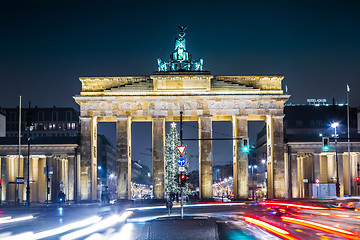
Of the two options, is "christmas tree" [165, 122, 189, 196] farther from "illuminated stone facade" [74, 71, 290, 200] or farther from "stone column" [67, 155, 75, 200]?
"stone column" [67, 155, 75, 200]

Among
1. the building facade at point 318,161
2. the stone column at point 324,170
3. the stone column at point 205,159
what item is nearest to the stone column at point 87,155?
the stone column at point 205,159

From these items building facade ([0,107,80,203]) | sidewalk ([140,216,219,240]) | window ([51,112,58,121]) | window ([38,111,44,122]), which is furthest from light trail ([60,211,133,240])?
window ([38,111,44,122])

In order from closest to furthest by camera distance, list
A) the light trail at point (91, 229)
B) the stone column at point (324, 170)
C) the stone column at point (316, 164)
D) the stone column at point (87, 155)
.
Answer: the light trail at point (91, 229)
the stone column at point (87, 155)
the stone column at point (316, 164)
the stone column at point (324, 170)

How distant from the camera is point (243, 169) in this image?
70500 mm

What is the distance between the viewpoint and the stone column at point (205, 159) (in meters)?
70.6

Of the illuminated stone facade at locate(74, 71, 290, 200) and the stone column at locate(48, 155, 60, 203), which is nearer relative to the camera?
the illuminated stone facade at locate(74, 71, 290, 200)

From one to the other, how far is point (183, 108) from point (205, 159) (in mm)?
7166

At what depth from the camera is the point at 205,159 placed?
71.1m

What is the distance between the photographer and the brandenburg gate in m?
70.9

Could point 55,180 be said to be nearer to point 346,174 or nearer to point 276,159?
point 276,159

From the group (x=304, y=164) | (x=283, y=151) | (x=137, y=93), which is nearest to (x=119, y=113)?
(x=137, y=93)

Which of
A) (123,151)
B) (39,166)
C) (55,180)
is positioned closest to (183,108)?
(123,151)

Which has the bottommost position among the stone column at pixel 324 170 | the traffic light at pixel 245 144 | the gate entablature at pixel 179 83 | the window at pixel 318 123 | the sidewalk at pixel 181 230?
the sidewalk at pixel 181 230

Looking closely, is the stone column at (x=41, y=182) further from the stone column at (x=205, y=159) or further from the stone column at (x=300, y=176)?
the stone column at (x=300, y=176)
